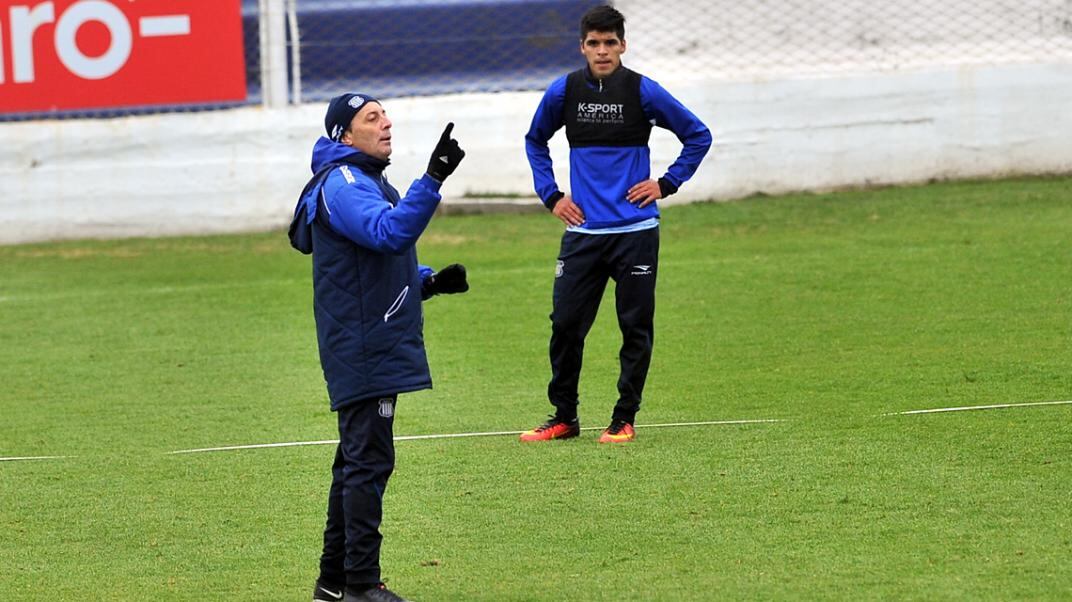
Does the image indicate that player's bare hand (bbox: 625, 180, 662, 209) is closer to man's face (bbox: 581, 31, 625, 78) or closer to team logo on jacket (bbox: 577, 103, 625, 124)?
team logo on jacket (bbox: 577, 103, 625, 124)

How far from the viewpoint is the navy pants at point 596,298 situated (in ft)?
25.4

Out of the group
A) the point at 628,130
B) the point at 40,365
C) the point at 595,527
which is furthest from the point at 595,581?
the point at 40,365

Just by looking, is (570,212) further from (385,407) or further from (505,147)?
(505,147)

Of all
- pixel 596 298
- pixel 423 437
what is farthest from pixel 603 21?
pixel 423 437

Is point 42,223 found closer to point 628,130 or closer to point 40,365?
point 40,365

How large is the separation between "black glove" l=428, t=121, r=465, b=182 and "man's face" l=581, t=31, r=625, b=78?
9.00 ft

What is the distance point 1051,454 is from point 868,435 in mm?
866

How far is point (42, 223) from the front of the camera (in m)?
15.8

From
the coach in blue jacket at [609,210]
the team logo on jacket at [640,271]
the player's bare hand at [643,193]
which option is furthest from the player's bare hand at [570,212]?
the team logo on jacket at [640,271]

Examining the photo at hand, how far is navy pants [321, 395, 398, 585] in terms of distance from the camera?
523 centimetres

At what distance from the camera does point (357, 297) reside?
5.24 metres

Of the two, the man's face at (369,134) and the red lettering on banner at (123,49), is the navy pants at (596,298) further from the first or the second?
the red lettering on banner at (123,49)

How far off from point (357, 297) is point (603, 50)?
9.47 feet

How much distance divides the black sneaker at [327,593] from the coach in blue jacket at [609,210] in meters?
2.44
